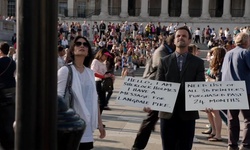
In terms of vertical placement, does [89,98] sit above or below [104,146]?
above

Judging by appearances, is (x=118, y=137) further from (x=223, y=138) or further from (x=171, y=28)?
(x=171, y=28)

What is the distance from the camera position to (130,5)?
214 ft

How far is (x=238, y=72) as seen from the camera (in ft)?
26.4

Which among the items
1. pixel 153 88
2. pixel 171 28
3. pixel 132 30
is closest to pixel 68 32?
pixel 132 30

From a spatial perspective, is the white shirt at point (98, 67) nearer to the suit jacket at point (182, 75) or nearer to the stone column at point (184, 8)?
the suit jacket at point (182, 75)

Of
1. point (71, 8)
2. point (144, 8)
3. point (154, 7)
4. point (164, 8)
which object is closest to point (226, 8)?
point (164, 8)

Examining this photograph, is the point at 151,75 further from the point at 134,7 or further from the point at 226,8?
the point at 134,7

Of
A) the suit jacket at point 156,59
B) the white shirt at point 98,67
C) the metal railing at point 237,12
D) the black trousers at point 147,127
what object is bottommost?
the black trousers at point 147,127

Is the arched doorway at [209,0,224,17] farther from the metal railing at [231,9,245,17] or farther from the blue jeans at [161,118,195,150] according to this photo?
the blue jeans at [161,118,195,150]

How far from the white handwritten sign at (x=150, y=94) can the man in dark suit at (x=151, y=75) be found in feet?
5.05

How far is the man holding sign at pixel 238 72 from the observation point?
26.4 feet

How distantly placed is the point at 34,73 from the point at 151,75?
4675 mm

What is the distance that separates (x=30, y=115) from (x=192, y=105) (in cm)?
304

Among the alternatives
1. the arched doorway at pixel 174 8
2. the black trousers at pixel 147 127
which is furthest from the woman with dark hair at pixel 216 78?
the arched doorway at pixel 174 8
